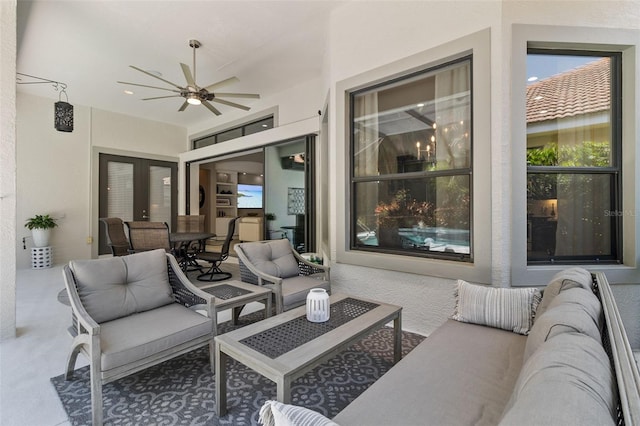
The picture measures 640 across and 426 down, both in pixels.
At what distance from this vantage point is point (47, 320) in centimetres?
312

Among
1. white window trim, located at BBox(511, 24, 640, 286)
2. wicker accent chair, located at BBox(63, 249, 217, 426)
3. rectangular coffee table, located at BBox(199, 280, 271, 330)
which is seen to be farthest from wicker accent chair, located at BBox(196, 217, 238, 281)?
white window trim, located at BBox(511, 24, 640, 286)

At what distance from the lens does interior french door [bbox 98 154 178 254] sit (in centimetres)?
686

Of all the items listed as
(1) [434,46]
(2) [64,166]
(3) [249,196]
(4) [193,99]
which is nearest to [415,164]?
(1) [434,46]

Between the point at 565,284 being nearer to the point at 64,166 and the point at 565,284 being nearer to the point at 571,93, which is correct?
the point at 571,93

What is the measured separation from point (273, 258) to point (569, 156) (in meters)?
2.96

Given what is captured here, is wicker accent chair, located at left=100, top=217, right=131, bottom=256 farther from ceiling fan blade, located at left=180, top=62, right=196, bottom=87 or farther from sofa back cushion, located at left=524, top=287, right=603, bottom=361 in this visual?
sofa back cushion, located at left=524, top=287, right=603, bottom=361

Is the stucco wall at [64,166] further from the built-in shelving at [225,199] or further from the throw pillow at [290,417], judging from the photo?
the throw pillow at [290,417]

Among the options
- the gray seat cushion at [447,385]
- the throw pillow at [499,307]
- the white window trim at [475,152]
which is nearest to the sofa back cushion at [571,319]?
the gray seat cushion at [447,385]

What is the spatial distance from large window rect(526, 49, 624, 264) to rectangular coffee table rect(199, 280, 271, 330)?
7.69ft

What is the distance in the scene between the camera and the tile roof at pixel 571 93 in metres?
2.54

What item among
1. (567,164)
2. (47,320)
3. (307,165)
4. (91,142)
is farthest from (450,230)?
(91,142)

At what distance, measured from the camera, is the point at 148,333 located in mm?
1844

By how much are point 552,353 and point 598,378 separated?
0.48 feet

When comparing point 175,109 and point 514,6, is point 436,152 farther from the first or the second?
point 175,109
